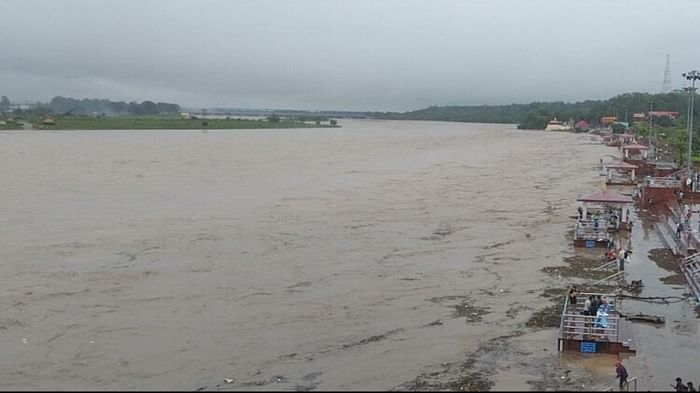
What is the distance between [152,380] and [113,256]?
420 inches

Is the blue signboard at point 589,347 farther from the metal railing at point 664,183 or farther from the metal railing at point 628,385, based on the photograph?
the metal railing at point 664,183

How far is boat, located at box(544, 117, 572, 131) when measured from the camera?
155 meters

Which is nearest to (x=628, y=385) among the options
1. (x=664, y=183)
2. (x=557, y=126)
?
(x=664, y=183)

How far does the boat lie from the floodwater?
387 ft

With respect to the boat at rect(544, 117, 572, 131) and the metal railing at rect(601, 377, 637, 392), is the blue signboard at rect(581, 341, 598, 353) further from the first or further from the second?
the boat at rect(544, 117, 572, 131)

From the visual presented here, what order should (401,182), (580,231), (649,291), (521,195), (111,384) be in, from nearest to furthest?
(111,384) → (649,291) → (580,231) → (521,195) → (401,182)

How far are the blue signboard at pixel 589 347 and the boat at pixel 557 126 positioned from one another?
145 meters

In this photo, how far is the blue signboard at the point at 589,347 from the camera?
42.9 feet

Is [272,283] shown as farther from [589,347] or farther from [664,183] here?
[664,183]

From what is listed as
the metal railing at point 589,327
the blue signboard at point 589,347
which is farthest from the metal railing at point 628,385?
the metal railing at point 589,327

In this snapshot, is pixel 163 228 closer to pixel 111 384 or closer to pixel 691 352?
pixel 111 384

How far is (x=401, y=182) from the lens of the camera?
4391 centimetres

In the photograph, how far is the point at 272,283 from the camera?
739 inches

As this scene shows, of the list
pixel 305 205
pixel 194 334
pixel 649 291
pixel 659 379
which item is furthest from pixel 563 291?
pixel 305 205
